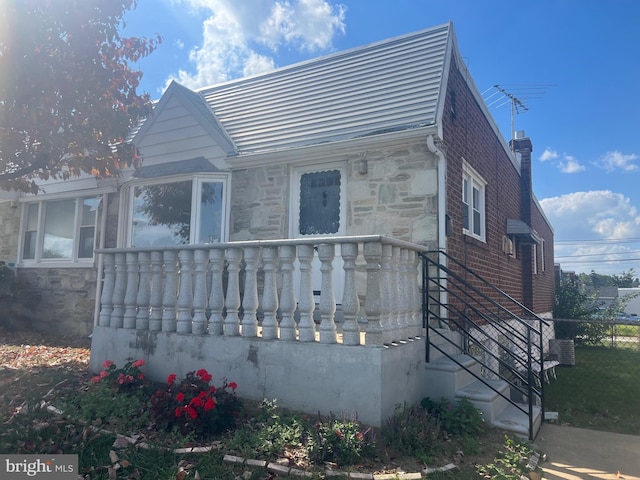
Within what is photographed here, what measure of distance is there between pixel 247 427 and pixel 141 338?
87.2 inches

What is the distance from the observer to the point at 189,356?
5238 mm

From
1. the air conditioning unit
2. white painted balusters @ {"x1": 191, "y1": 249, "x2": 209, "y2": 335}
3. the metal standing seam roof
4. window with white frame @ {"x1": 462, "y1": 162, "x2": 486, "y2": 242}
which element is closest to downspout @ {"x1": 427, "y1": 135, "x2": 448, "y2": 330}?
the metal standing seam roof

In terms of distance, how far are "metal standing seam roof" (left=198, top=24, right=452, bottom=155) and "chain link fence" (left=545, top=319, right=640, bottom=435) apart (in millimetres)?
4284

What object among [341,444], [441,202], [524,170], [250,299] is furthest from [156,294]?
[524,170]

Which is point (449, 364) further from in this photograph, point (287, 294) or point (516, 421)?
point (287, 294)

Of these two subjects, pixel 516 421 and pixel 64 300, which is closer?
pixel 516 421

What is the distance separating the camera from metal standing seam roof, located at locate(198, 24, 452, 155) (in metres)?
6.95

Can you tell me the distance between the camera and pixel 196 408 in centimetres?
402

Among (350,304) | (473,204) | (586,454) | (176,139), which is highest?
(176,139)

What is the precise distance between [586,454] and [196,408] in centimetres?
385

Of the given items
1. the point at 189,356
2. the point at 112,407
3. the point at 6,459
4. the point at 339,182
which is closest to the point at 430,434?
the point at 189,356

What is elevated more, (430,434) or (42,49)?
(42,49)

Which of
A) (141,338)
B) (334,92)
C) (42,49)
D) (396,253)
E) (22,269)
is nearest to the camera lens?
(396,253)

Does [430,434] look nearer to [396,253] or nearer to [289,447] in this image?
[289,447]
